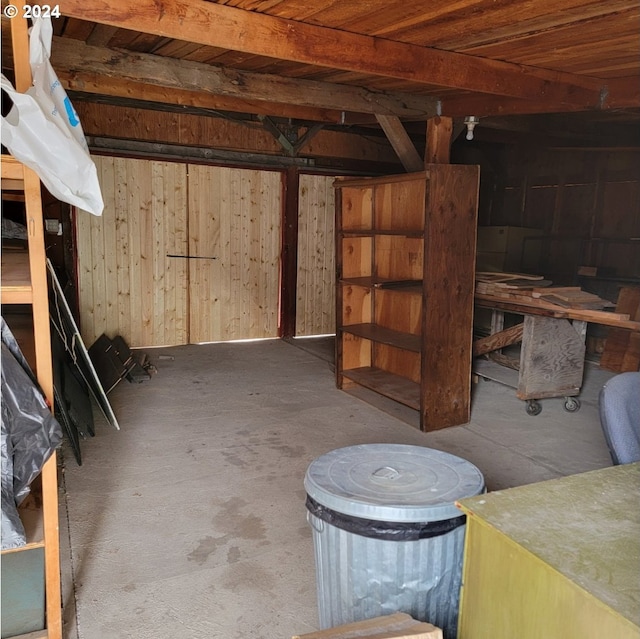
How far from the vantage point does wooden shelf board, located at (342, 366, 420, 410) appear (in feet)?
14.1

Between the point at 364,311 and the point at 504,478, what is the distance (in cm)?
222

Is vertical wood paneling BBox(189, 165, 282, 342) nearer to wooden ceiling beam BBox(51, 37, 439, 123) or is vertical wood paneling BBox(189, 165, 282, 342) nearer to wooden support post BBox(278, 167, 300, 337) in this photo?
wooden support post BBox(278, 167, 300, 337)

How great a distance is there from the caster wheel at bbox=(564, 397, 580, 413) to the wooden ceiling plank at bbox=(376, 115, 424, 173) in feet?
7.20

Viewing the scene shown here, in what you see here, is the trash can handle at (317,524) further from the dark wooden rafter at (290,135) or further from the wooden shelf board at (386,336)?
the dark wooden rafter at (290,135)

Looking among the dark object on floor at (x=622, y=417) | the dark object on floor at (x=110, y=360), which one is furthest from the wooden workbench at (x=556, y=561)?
the dark object on floor at (x=110, y=360)

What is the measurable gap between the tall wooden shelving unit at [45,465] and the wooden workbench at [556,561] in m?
1.30

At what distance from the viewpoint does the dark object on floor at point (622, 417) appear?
1864mm

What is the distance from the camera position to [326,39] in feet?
8.83

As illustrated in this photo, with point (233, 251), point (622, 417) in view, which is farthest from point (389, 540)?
point (233, 251)

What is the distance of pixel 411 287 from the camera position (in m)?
4.42

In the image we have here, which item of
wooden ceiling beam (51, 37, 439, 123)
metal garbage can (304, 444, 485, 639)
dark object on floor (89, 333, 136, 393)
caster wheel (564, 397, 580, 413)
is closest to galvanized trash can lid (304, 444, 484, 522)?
metal garbage can (304, 444, 485, 639)

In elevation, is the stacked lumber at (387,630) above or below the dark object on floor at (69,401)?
above

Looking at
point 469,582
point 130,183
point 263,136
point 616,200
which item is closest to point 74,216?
point 130,183

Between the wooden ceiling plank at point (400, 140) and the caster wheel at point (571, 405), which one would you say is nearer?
the wooden ceiling plank at point (400, 140)
